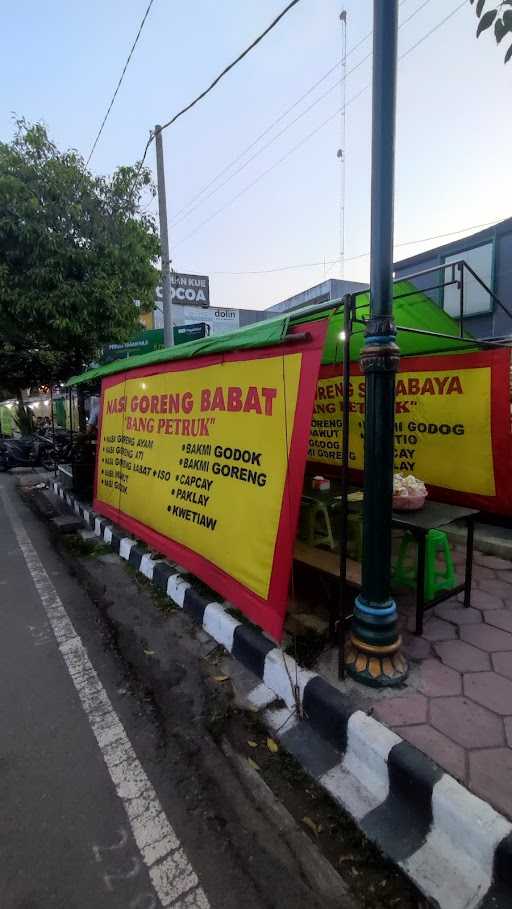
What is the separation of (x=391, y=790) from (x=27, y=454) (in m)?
12.9

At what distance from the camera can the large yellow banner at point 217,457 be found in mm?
2807

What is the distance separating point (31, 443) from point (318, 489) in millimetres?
10872

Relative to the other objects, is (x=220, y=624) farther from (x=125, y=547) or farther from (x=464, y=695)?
(x=125, y=547)

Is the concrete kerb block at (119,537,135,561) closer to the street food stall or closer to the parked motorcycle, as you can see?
the street food stall

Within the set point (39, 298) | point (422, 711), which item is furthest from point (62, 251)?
point (422, 711)

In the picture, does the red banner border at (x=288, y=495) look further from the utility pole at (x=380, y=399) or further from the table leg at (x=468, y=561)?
the table leg at (x=468, y=561)

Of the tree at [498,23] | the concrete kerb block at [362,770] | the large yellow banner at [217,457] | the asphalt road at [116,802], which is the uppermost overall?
the tree at [498,23]

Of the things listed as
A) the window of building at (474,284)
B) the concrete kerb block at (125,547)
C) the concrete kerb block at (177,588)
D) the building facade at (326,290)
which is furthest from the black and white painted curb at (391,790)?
the building facade at (326,290)

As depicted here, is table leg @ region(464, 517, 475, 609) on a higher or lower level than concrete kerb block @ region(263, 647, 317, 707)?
higher

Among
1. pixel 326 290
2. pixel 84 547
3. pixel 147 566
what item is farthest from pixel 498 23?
pixel 326 290

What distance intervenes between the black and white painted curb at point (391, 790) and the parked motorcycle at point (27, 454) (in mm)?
11483

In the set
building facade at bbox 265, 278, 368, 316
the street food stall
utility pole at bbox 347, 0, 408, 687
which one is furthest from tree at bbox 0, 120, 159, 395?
building facade at bbox 265, 278, 368, 316

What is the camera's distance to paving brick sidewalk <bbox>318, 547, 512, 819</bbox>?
1.92 meters

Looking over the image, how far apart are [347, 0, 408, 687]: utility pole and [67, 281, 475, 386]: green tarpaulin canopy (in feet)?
1.01
